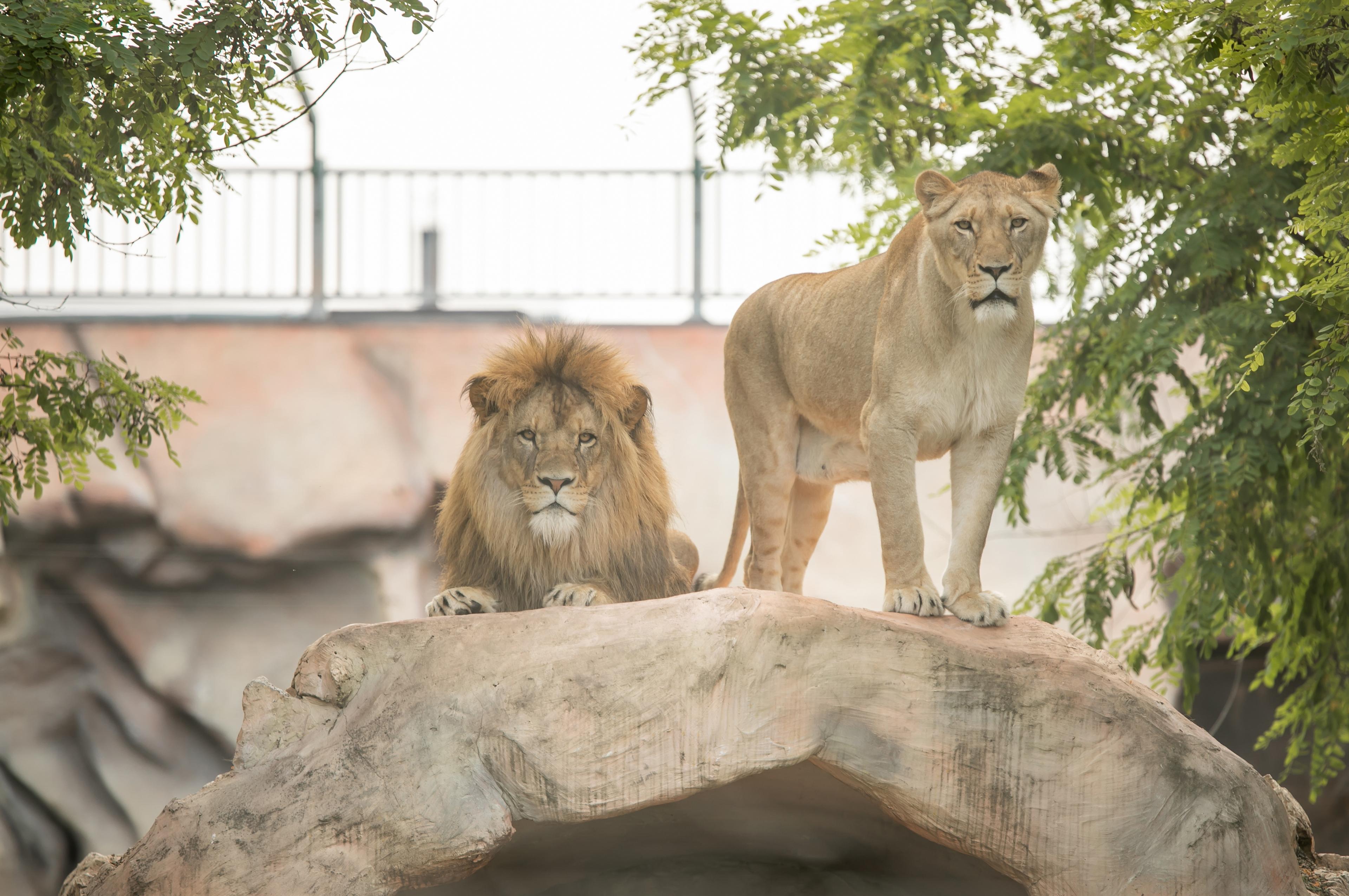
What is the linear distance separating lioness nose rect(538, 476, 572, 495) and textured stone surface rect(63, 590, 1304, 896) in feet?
1.96

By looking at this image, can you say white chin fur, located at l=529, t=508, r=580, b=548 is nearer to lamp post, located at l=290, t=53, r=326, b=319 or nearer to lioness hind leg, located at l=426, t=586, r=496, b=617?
lioness hind leg, located at l=426, t=586, r=496, b=617

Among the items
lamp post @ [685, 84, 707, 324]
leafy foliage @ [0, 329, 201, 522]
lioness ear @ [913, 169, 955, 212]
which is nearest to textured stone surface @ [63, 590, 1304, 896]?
lioness ear @ [913, 169, 955, 212]

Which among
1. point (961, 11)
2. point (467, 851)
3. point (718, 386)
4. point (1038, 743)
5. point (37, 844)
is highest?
point (961, 11)

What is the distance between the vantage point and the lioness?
11.2 feet

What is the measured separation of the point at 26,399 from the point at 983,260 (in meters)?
3.21

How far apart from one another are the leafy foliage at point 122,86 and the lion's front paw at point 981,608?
2132mm

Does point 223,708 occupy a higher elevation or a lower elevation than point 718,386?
lower

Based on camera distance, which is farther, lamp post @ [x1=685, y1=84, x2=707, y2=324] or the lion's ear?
lamp post @ [x1=685, y1=84, x2=707, y2=324]

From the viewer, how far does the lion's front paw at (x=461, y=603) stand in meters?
3.58

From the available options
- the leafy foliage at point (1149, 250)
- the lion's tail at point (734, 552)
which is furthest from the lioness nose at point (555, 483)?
the leafy foliage at point (1149, 250)

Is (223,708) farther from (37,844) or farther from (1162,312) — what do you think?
(1162,312)

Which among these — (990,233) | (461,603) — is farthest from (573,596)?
(990,233)

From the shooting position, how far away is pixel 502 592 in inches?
150

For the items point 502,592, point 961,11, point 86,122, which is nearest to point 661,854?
point 502,592
